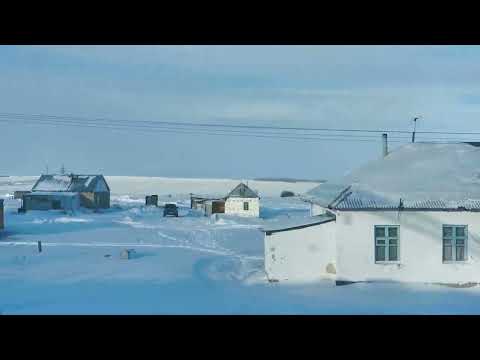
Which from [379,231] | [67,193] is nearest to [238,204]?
[67,193]

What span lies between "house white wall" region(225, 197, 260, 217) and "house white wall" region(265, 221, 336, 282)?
2999 cm

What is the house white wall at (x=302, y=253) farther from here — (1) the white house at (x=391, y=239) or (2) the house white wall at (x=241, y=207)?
(2) the house white wall at (x=241, y=207)

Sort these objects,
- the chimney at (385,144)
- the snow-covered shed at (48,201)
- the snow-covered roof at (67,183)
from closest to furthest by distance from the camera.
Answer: the chimney at (385,144) → the snow-covered shed at (48,201) → the snow-covered roof at (67,183)

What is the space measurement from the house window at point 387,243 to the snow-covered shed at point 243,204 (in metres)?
30.7

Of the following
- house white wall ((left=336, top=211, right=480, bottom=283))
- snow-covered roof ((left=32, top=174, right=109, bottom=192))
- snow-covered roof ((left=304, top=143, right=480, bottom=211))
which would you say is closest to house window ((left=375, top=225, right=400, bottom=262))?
house white wall ((left=336, top=211, right=480, bottom=283))

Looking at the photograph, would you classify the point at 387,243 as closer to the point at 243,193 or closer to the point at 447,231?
the point at 447,231

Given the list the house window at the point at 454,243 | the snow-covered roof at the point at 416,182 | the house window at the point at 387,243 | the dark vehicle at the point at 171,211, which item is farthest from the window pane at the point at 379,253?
the dark vehicle at the point at 171,211

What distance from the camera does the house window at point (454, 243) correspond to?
14016 millimetres

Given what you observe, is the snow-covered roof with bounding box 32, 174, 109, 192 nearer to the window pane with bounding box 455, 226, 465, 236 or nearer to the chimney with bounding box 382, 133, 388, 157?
the chimney with bounding box 382, 133, 388, 157

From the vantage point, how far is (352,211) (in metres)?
14.0

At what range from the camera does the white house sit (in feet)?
45.7

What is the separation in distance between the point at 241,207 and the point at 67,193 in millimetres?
17999
